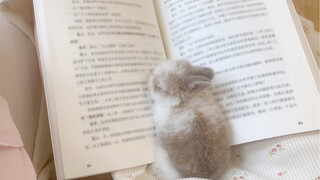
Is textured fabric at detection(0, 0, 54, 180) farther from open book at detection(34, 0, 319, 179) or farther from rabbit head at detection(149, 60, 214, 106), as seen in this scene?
rabbit head at detection(149, 60, 214, 106)

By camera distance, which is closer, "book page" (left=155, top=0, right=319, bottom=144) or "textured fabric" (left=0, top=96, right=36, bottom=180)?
"textured fabric" (left=0, top=96, right=36, bottom=180)

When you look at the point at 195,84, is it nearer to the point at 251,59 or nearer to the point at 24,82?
the point at 251,59

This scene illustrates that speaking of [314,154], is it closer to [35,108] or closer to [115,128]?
[115,128]

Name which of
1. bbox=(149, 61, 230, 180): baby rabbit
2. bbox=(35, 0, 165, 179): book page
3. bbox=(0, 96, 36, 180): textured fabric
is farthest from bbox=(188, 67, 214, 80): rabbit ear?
bbox=(0, 96, 36, 180): textured fabric

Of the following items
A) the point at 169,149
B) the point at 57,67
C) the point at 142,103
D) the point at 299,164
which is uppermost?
the point at 57,67

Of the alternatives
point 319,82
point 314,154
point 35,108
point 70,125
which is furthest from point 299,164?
point 35,108

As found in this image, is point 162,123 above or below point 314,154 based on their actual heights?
above
